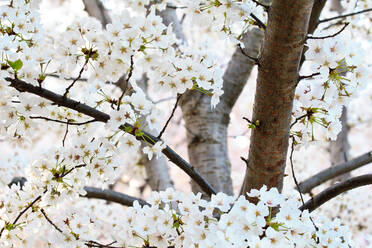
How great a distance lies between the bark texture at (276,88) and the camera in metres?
1.38

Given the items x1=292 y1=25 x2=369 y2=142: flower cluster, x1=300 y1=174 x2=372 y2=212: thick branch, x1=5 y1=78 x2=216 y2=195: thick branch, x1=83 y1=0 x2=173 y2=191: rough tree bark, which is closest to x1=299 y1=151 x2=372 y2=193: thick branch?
x1=300 y1=174 x2=372 y2=212: thick branch

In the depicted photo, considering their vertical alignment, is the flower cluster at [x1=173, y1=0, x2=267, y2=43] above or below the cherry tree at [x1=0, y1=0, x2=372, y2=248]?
above

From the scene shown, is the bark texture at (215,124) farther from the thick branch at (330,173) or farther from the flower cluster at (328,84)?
the flower cluster at (328,84)

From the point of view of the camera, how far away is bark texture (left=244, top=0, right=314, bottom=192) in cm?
138

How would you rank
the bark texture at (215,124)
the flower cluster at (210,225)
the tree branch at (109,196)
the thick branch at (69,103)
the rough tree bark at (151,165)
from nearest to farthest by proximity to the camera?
1. the flower cluster at (210,225)
2. the thick branch at (69,103)
3. the tree branch at (109,196)
4. the bark texture at (215,124)
5. the rough tree bark at (151,165)

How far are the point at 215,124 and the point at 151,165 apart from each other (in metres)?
0.72

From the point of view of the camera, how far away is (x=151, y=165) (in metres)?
3.17

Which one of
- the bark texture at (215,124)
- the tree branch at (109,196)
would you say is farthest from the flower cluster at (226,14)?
the tree branch at (109,196)

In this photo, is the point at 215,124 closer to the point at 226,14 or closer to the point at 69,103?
the point at 226,14

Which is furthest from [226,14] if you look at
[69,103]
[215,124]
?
[215,124]

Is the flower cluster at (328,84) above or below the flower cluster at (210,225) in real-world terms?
above

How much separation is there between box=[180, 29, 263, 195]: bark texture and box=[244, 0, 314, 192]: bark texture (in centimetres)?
81

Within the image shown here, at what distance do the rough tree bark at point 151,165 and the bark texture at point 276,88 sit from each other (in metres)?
1.36

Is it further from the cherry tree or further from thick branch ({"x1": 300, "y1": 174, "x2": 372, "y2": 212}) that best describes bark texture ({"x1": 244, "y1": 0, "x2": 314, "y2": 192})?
thick branch ({"x1": 300, "y1": 174, "x2": 372, "y2": 212})
